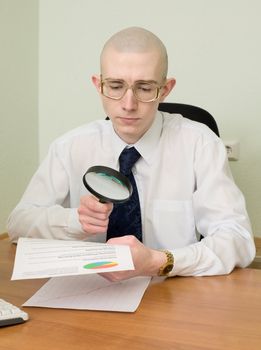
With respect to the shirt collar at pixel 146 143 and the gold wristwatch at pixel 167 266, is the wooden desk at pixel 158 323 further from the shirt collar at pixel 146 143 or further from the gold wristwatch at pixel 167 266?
the shirt collar at pixel 146 143

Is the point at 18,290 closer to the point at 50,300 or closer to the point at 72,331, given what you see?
the point at 50,300

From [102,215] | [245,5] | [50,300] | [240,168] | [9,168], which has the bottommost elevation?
[9,168]

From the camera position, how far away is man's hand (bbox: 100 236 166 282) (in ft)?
3.23

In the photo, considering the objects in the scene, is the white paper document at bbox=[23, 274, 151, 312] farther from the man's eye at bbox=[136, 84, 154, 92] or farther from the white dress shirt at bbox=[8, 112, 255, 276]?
the man's eye at bbox=[136, 84, 154, 92]

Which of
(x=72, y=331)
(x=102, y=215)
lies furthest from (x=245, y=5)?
(x=72, y=331)

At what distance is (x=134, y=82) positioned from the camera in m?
1.34

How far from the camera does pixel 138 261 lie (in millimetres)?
994

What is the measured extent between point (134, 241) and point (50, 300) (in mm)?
221

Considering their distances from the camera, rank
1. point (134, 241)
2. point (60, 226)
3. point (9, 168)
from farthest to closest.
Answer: point (9, 168) → point (60, 226) → point (134, 241)

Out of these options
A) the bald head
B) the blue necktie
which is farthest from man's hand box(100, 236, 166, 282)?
the bald head

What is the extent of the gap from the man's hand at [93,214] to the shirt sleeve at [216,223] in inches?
7.9

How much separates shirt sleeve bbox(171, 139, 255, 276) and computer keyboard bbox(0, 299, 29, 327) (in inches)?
16.0

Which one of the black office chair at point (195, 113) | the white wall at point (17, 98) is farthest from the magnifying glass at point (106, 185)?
the white wall at point (17, 98)

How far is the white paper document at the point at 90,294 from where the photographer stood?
0.89 meters
